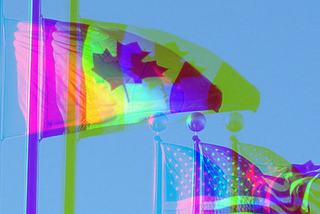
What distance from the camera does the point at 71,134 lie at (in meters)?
1.52

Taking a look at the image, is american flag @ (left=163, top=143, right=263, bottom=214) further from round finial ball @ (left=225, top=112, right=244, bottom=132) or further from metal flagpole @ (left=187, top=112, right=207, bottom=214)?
round finial ball @ (left=225, top=112, right=244, bottom=132)

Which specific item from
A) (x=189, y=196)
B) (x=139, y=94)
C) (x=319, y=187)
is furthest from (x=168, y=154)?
(x=319, y=187)

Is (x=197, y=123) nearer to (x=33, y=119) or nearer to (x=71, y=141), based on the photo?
(x=71, y=141)

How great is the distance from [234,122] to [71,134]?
873 millimetres

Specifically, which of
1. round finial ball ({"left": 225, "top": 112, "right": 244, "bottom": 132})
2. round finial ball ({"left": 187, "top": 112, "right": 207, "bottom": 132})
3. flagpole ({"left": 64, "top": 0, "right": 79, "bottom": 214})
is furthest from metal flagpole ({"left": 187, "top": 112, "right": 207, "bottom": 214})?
flagpole ({"left": 64, "top": 0, "right": 79, "bottom": 214})

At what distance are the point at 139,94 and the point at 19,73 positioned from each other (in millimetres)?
640

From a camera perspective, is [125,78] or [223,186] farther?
[125,78]

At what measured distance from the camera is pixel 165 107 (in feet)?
5.10

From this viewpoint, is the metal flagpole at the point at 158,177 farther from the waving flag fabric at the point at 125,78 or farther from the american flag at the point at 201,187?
the waving flag fabric at the point at 125,78

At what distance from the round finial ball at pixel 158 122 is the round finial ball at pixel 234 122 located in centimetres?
32

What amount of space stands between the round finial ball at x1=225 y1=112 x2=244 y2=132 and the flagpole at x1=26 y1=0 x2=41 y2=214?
0.97 metres

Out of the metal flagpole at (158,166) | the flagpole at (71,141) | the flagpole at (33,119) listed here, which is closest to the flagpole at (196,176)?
the metal flagpole at (158,166)

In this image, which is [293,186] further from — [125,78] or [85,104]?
[85,104]

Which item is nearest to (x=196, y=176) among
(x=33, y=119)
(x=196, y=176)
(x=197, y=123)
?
(x=196, y=176)
